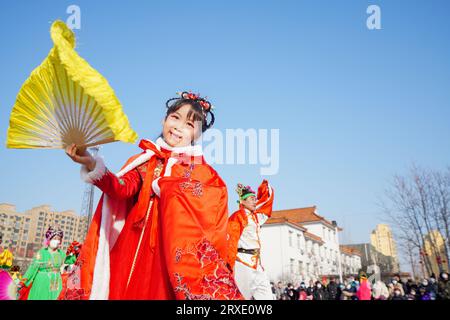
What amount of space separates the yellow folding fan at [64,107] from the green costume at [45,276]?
17.4ft

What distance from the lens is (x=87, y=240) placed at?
2324 millimetres

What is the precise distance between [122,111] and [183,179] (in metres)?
0.84

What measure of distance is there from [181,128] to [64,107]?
112 centimetres

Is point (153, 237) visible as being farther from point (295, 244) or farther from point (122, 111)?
point (295, 244)

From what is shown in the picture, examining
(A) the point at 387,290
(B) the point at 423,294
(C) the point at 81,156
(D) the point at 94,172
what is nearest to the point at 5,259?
(D) the point at 94,172

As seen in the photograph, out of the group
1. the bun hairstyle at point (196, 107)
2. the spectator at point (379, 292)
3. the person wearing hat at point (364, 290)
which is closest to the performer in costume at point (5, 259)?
the bun hairstyle at point (196, 107)

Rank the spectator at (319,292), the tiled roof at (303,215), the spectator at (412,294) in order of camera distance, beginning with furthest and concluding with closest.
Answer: the tiled roof at (303,215) < the spectator at (319,292) < the spectator at (412,294)

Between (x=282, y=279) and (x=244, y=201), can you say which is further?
(x=282, y=279)

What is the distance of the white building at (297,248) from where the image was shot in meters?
33.2

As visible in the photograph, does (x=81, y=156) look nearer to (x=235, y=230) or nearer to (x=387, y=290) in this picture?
(x=235, y=230)

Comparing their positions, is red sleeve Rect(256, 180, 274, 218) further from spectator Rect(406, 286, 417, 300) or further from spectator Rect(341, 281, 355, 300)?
spectator Rect(341, 281, 355, 300)

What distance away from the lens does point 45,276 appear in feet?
21.4

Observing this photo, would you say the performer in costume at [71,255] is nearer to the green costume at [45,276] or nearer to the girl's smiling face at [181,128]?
the green costume at [45,276]
